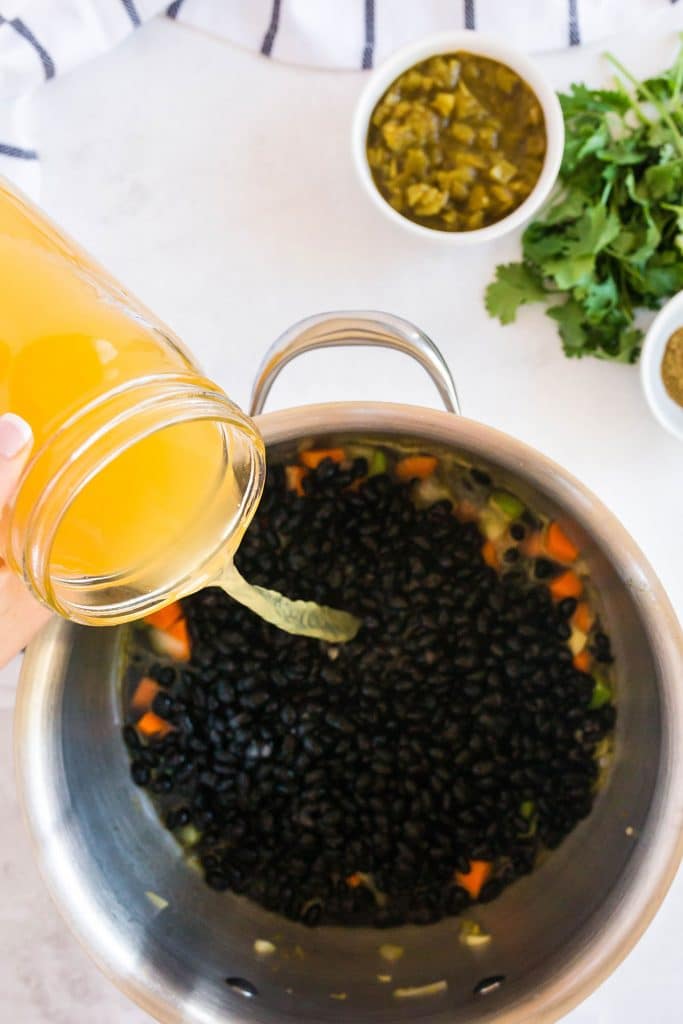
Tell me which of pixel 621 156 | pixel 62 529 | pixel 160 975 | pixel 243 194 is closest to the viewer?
pixel 62 529

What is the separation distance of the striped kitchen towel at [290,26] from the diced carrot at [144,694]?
0.78m

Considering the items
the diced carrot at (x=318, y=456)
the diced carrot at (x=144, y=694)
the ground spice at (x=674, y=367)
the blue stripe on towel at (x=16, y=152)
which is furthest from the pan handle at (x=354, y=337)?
the blue stripe on towel at (x=16, y=152)

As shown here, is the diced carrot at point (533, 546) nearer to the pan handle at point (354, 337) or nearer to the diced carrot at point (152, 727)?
the pan handle at point (354, 337)

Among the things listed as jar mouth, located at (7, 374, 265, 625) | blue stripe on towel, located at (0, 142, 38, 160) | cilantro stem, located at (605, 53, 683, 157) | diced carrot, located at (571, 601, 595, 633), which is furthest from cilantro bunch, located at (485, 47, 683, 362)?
blue stripe on towel, located at (0, 142, 38, 160)

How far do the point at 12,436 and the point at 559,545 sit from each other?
79 cm

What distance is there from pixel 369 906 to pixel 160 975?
338 millimetres

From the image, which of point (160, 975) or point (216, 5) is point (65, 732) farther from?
point (216, 5)

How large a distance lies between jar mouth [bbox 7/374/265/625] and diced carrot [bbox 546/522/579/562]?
470 millimetres

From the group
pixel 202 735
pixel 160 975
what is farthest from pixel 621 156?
pixel 160 975

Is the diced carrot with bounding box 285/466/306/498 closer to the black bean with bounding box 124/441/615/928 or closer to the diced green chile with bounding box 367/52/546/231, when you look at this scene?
the black bean with bounding box 124/441/615/928

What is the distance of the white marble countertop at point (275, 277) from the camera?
4.58ft

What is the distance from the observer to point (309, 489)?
1326 millimetres

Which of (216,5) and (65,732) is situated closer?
(65,732)

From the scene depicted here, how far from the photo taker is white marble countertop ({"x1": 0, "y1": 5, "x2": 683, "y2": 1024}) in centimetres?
140
